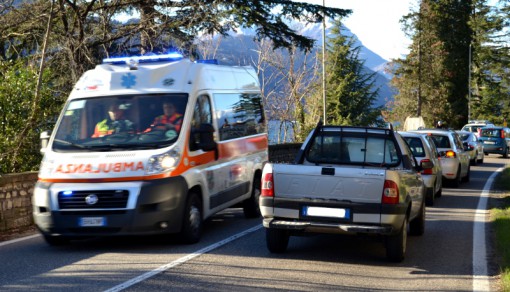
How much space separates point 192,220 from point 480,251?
396cm

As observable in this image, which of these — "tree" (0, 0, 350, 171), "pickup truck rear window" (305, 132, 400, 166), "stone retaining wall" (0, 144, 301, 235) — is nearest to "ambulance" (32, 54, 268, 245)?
"pickup truck rear window" (305, 132, 400, 166)

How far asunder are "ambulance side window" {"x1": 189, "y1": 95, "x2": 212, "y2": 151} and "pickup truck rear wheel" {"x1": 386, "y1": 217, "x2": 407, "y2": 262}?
3076 mm

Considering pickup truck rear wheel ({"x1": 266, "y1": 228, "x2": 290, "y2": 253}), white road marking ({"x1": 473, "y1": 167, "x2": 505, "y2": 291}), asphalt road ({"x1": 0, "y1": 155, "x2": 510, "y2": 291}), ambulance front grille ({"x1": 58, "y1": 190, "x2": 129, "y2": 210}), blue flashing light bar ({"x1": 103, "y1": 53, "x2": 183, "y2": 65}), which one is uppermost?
blue flashing light bar ({"x1": 103, "y1": 53, "x2": 183, "y2": 65})

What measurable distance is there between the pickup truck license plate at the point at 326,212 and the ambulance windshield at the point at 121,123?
7.37 ft

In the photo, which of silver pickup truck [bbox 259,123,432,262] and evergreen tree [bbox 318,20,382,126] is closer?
silver pickup truck [bbox 259,123,432,262]

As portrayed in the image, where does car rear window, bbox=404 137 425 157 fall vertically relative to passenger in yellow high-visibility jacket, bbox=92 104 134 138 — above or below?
below

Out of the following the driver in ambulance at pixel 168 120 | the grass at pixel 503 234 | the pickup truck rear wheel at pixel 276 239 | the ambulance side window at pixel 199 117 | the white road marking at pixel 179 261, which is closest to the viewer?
the white road marking at pixel 179 261

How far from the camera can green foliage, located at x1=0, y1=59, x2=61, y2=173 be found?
14.9 metres

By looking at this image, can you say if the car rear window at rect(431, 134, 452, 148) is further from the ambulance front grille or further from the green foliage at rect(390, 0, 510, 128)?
the green foliage at rect(390, 0, 510, 128)

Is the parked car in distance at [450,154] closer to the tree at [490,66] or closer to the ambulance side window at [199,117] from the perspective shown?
the ambulance side window at [199,117]

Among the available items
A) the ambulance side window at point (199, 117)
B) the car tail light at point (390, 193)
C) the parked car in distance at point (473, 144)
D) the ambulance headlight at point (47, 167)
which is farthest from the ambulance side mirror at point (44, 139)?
the parked car in distance at point (473, 144)

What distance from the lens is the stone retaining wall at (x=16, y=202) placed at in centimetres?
1205

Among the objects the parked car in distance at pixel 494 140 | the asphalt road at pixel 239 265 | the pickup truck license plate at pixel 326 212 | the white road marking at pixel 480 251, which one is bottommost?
the parked car in distance at pixel 494 140

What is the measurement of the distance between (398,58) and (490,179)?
168 feet
